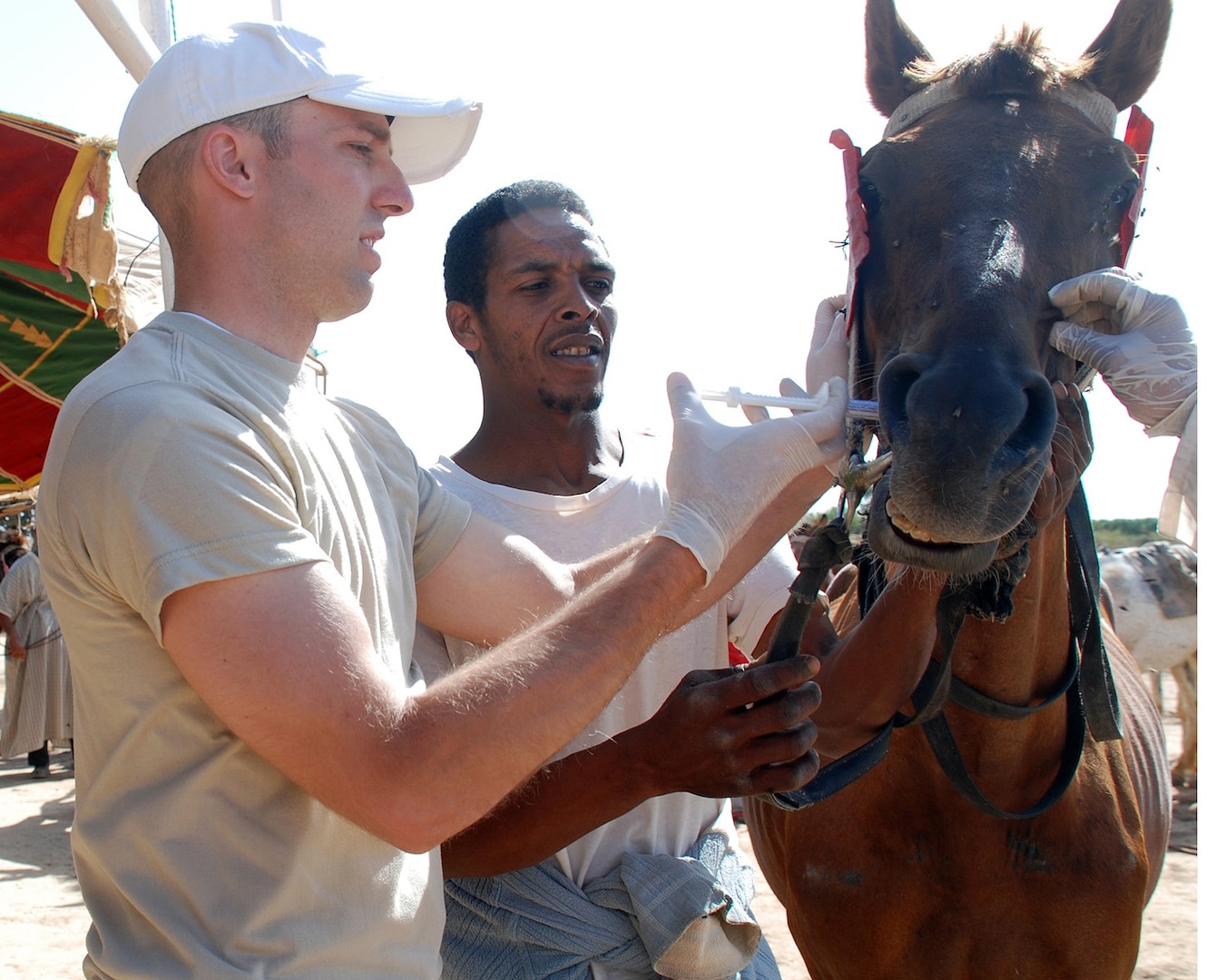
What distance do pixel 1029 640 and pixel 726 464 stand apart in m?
0.90

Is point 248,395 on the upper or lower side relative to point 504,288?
lower

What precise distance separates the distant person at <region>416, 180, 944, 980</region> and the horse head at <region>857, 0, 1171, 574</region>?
319mm

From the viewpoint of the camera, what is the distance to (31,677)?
9.77m

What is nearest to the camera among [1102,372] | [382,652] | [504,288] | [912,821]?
[382,652]

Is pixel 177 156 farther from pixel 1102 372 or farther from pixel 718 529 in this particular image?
pixel 1102 372

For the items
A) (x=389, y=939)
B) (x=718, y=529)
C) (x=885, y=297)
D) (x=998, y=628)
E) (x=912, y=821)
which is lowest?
(x=912, y=821)

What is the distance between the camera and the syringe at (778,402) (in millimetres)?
1926

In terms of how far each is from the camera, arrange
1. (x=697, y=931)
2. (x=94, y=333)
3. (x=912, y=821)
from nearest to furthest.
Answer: (x=697, y=931) → (x=912, y=821) → (x=94, y=333)

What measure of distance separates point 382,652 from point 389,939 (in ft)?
1.33

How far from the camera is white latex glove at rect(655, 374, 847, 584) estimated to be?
1591 mm

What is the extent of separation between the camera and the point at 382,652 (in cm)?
153

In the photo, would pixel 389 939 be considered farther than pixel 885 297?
No

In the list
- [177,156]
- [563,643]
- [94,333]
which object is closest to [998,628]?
[563,643]

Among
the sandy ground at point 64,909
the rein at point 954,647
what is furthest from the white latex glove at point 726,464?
the sandy ground at point 64,909
